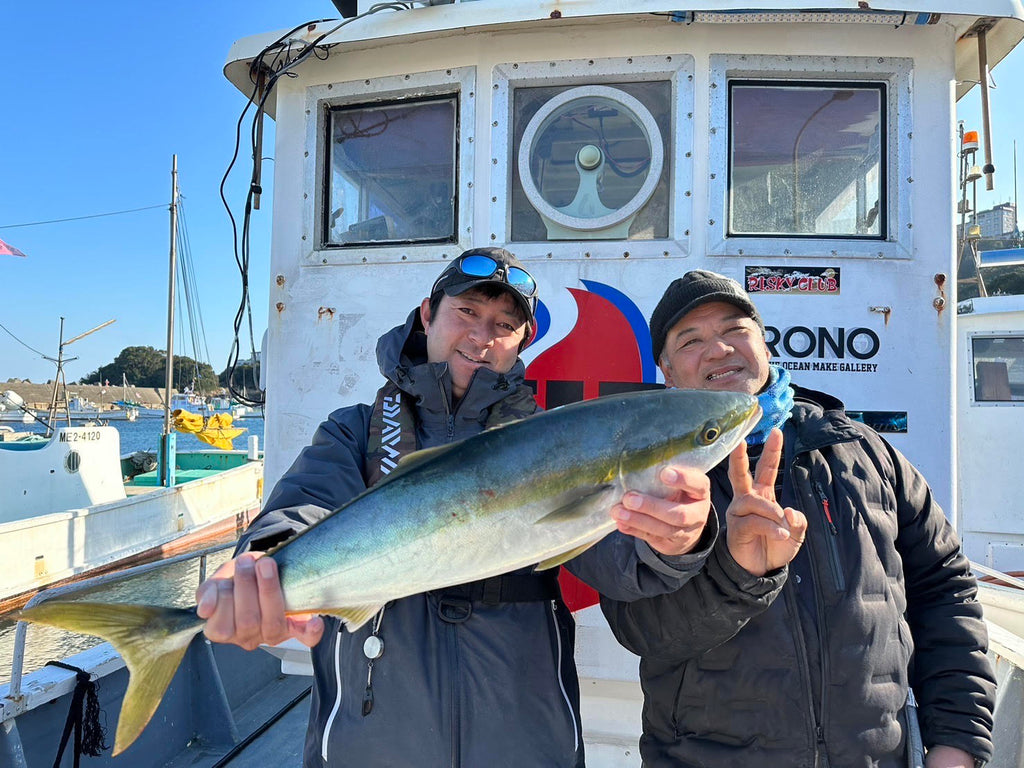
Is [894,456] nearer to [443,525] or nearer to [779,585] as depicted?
[779,585]

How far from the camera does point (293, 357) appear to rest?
4059mm

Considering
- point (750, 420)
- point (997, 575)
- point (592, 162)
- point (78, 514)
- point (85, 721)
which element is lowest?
point (78, 514)

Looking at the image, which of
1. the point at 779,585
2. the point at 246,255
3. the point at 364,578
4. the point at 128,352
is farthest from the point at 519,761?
the point at 128,352

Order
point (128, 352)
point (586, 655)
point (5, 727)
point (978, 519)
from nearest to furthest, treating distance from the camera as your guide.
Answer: point (5, 727) < point (586, 655) < point (978, 519) < point (128, 352)

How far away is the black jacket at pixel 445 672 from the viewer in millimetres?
1938

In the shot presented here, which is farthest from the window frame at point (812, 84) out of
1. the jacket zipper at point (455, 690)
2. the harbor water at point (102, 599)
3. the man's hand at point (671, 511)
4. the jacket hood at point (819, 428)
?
the harbor water at point (102, 599)

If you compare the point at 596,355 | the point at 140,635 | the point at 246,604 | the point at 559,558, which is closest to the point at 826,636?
the point at 559,558

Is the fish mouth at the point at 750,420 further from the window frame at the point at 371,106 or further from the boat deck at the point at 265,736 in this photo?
the boat deck at the point at 265,736

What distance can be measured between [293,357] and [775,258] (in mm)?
3066

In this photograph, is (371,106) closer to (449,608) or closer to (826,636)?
(449,608)

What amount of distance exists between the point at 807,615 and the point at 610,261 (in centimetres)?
231

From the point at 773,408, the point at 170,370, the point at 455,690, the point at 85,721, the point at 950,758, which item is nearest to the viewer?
the point at 455,690

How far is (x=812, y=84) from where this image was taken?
3.71 meters

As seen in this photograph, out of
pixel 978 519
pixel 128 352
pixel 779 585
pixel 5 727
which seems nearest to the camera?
pixel 779 585
